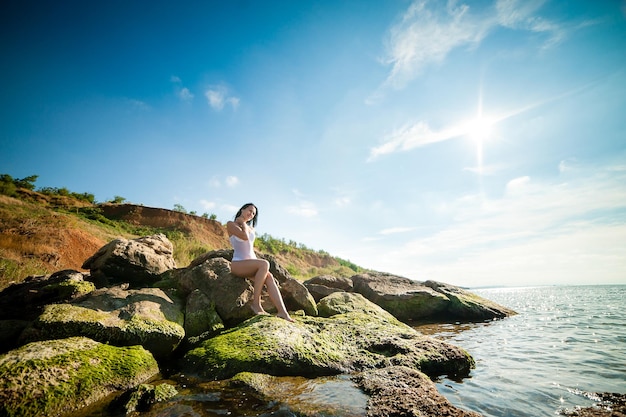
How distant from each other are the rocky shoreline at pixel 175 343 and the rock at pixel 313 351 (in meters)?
0.02

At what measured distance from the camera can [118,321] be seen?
4426 millimetres

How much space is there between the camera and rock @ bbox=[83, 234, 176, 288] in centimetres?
686

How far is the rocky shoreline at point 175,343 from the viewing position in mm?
3096

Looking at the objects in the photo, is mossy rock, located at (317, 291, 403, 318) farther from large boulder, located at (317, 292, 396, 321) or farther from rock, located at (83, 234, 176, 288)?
rock, located at (83, 234, 176, 288)

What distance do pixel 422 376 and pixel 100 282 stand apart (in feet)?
23.4

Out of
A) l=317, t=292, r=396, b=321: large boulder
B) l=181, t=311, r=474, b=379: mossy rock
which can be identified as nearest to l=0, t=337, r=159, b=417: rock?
l=181, t=311, r=474, b=379: mossy rock

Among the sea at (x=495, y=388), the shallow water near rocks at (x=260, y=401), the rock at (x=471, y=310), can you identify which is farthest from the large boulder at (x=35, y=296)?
the rock at (x=471, y=310)

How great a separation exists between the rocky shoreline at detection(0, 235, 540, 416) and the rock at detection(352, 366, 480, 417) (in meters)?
0.02

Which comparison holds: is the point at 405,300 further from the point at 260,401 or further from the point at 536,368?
the point at 260,401

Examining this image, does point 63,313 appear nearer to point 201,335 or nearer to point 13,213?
point 201,335

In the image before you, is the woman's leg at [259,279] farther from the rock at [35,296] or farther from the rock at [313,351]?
the rock at [35,296]

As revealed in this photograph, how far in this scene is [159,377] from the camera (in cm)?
395

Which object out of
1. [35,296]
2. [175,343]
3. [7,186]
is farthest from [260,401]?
[7,186]

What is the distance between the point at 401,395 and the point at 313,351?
156 centimetres
